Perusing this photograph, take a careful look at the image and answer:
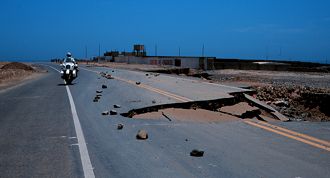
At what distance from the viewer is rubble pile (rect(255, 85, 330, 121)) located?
48.9 feet

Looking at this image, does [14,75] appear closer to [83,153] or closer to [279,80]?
[279,80]

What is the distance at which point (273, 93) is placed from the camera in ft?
60.4

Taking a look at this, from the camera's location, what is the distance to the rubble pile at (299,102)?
1490 cm

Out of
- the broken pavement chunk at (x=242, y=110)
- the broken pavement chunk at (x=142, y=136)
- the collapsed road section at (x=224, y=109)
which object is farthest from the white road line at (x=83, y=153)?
the broken pavement chunk at (x=242, y=110)

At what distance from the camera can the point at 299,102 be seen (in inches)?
666

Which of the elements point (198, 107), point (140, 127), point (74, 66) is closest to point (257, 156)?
point (140, 127)

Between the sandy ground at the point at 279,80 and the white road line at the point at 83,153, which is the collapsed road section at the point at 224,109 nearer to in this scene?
the white road line at the point at 83,153

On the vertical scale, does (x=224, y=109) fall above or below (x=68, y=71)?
below

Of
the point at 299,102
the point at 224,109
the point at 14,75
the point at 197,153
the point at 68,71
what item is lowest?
the point at 14,75

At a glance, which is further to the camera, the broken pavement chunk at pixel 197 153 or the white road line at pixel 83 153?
the broken pavement chunk at pixel 197 153

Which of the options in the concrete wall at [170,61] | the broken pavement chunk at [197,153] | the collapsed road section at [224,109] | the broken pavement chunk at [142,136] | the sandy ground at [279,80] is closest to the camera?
the broken pavement chunk at [197,153]

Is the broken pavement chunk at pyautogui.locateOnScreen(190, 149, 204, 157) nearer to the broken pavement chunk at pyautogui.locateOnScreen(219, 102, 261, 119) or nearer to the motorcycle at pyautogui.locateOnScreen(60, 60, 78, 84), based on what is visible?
the broken pavement chunk at pyautogui.locateOnScreen(219, 102, 261, 119)

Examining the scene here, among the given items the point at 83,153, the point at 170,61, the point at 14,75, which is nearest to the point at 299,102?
the point at 83,153

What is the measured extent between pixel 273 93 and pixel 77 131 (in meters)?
11.1
